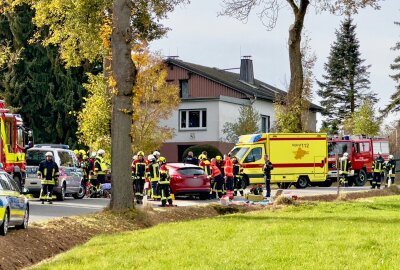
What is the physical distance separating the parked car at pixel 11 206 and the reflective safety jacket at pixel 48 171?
27.6 feet

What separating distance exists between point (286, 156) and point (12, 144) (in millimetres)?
17765

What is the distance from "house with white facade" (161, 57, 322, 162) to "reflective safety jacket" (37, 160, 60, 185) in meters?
32.7

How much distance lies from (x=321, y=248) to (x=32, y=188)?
18297mm

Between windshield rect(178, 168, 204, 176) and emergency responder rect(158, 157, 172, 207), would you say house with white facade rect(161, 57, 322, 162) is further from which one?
emergency responder rect(158, 157, 172, 207)

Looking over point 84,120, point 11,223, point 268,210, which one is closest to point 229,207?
point 268,210

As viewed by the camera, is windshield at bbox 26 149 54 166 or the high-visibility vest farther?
the high-visibility vest

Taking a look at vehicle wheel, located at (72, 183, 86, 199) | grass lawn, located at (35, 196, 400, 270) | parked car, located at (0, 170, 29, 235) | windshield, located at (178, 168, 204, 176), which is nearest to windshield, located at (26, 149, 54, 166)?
vehicle wheel, located at (72, 183, 86, 199)

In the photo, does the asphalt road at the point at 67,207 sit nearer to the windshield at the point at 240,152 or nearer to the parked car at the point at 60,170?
the parked car at the point at 60,170

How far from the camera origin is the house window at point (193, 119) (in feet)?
201

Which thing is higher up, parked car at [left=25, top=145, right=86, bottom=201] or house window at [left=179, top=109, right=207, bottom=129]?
house window at [left=179, top=109, right=207, bottom=129]

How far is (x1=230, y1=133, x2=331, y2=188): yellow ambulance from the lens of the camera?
4103 centimetres

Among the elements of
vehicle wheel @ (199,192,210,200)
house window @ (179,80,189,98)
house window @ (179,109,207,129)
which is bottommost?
vehicle wheel @ (199,192,210,200)

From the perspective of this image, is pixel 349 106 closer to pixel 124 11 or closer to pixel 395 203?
pixel 395 203

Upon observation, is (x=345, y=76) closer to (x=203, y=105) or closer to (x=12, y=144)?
(x=203, y=105)
